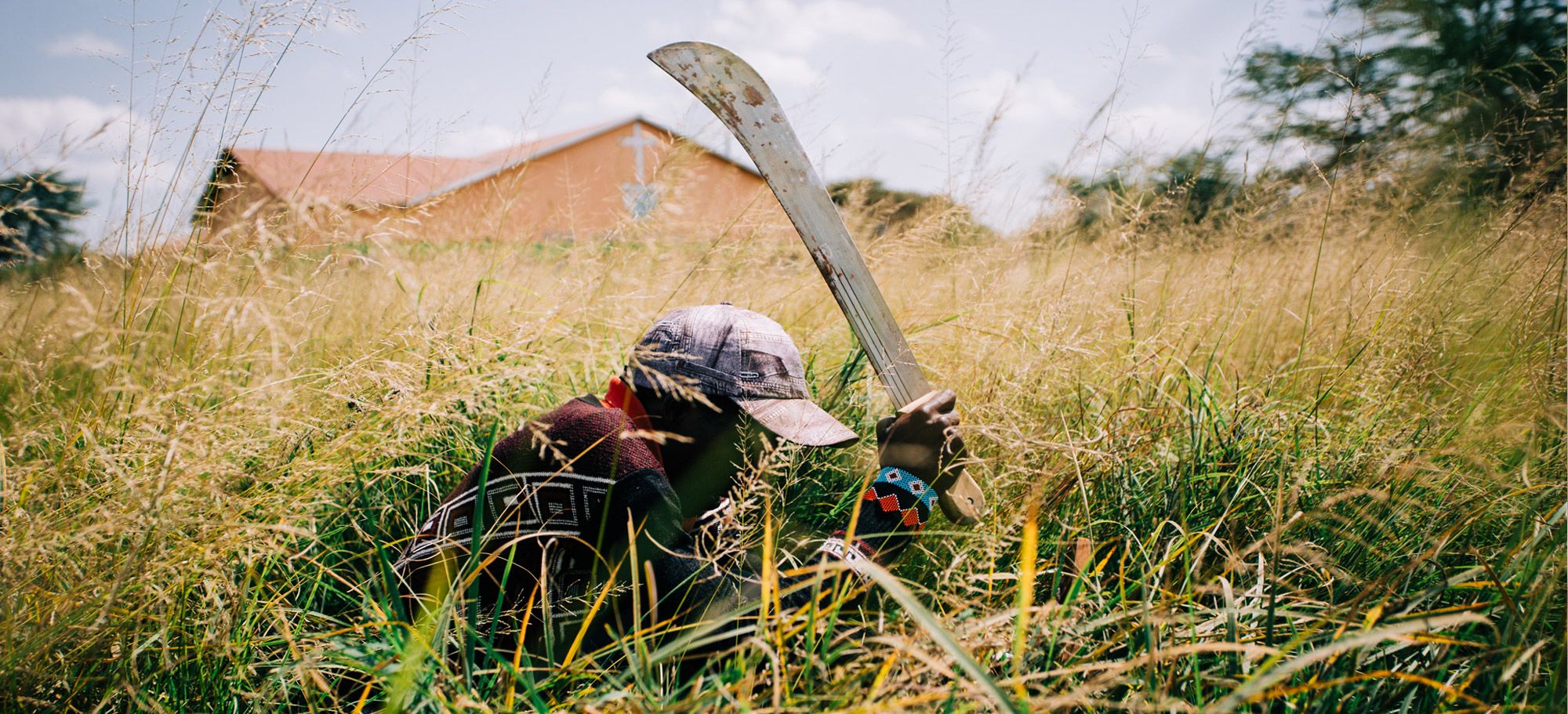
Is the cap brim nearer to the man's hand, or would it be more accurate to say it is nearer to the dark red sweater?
the man's hand

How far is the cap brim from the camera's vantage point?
4.76ft

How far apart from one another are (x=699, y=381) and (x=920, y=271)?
6.59 ft

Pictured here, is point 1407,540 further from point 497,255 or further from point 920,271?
point 497,255

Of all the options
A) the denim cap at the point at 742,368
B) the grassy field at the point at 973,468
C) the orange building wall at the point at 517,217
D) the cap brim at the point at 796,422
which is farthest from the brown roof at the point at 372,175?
the cap brim at the point at 796,422

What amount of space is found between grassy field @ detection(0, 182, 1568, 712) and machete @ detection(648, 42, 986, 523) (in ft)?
0.90

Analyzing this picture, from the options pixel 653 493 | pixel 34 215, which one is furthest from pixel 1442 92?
pixel 34 215

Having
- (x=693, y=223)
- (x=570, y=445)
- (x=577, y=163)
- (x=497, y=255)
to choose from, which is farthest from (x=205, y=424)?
(x=577, y=163)

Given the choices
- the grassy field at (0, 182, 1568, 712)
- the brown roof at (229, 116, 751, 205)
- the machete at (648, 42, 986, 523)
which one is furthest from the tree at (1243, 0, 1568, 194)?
the brown roof at (229, 116, 751, 205)

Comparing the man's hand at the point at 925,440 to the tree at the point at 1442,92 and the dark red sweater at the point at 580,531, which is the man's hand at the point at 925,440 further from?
the tree at the point at 1442,92

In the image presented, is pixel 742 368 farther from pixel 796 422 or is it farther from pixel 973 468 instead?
pixel 973 468

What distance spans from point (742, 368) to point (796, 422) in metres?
0.18

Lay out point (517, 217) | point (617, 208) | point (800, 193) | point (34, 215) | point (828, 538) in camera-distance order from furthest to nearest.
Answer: point (517, 217), point (617, 208), point (800, 193), point (828, 538), point (34, 215)

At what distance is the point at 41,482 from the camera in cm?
121

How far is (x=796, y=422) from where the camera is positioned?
1.49 m
